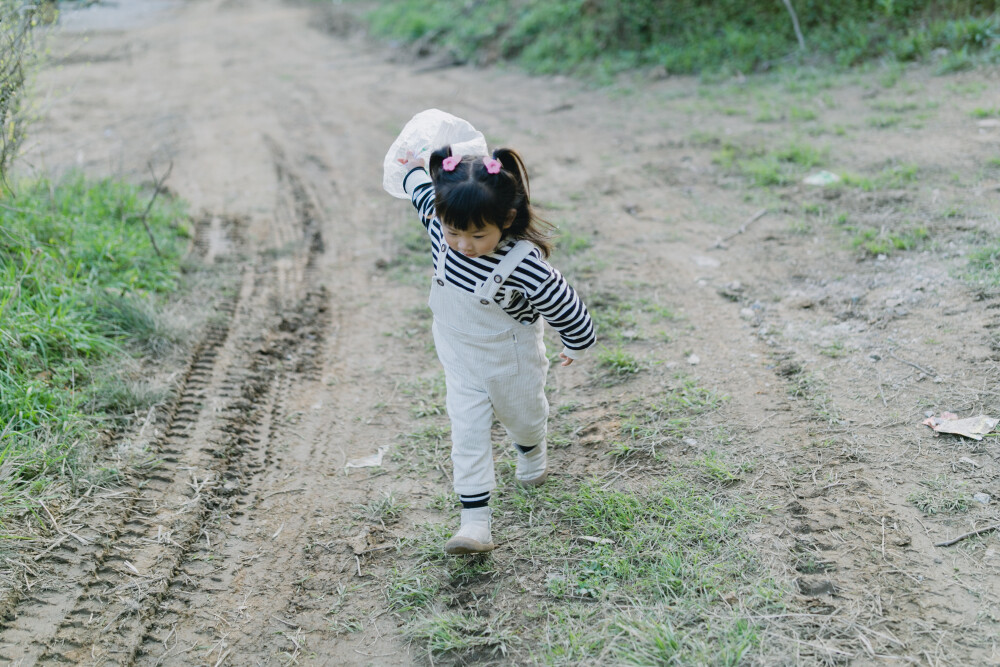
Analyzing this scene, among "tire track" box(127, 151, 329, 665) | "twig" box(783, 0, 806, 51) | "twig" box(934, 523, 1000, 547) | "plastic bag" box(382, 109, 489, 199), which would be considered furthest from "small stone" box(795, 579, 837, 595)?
"twig" box(783, 0, 806, 51)

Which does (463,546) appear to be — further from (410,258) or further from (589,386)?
(410,258)

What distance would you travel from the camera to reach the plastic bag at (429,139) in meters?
2.95

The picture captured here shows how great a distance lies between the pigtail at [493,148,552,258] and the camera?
243 cm

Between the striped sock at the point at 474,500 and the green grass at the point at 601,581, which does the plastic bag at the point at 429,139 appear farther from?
the green grass at the point at 601,581

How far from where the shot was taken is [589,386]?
12.4 ft

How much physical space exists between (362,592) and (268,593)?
342 millimetres

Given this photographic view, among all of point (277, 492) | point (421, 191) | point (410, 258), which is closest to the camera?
point (421, 191)

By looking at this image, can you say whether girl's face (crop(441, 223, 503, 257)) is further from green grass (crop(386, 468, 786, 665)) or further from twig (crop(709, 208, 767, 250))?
twig (crop(709, 208, 767, 250))

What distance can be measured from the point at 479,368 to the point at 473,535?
58 centimetres

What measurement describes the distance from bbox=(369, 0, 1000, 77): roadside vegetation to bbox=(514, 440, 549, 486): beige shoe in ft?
21.0

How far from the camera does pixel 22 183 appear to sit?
5.09 meters

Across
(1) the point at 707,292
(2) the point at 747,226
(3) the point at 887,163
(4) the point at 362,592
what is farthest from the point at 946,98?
(4) the point at 362,592

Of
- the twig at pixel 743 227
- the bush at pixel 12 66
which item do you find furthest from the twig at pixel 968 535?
the bush at pixel 12 66

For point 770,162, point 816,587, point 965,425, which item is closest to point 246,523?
point 816,587
